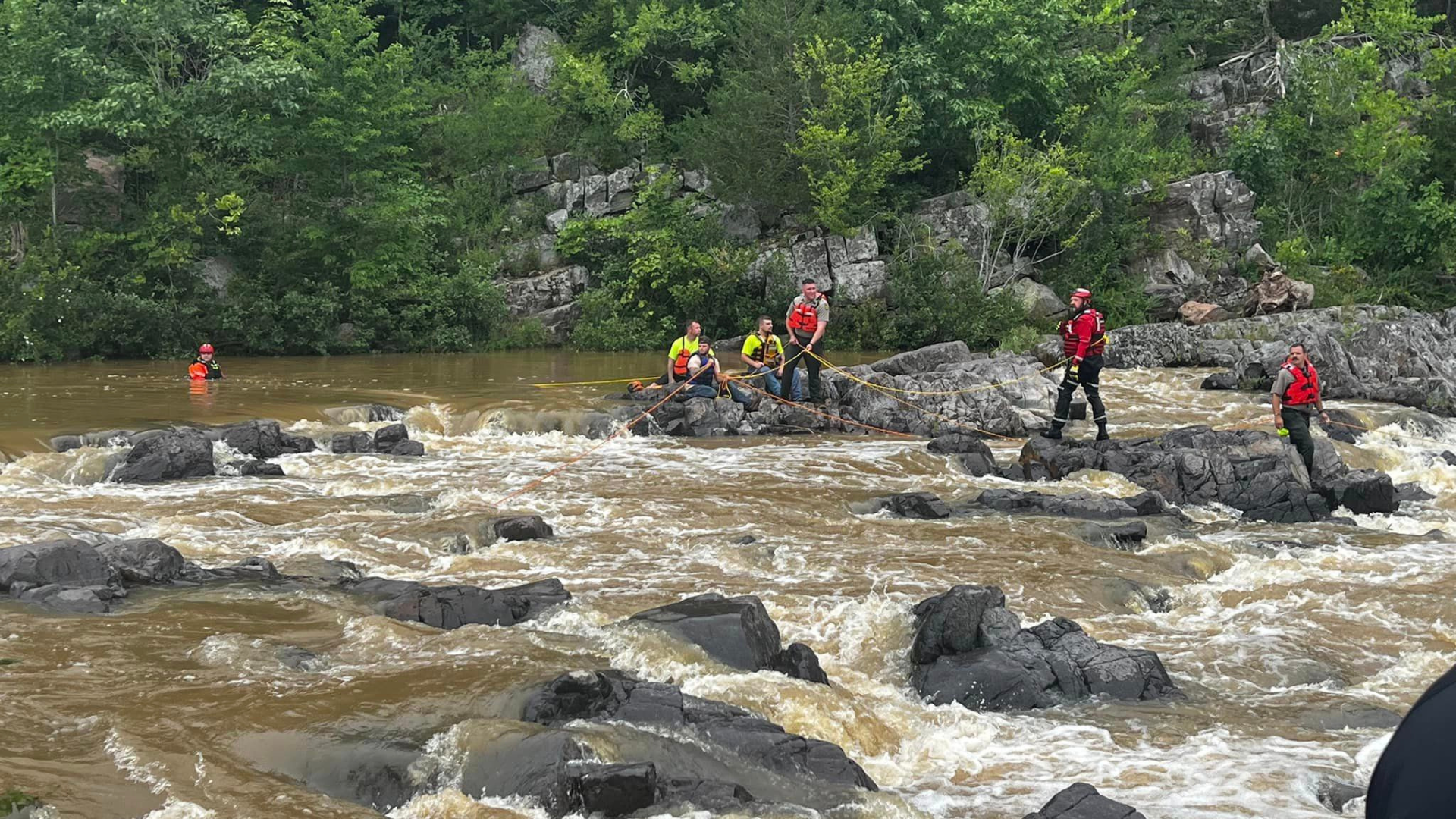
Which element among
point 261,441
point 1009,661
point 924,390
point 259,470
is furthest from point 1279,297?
point 1009,661

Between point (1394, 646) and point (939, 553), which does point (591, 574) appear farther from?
point (1394, 646)

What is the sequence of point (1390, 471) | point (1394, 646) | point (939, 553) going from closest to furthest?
point (1394, 646) → point (939, 553) → point (1390, 471)

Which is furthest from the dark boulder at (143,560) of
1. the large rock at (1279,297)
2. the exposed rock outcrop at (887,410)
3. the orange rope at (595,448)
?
the large rock at (1279,297)

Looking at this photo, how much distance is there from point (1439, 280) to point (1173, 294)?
248 inches

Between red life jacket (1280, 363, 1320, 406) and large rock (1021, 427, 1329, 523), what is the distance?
1.86 ft

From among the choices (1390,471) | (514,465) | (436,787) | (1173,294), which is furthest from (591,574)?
(1173,294)

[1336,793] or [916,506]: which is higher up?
[916,506]

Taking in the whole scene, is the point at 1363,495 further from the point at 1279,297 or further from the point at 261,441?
the point at 1279,297

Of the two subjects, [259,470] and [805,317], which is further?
[805,317]

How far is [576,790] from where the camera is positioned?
241 inches

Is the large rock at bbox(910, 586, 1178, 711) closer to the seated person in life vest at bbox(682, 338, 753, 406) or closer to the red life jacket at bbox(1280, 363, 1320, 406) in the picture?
the red life jacket at bbox(1280, 363, 1320, 406)

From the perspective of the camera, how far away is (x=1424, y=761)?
1310 mm

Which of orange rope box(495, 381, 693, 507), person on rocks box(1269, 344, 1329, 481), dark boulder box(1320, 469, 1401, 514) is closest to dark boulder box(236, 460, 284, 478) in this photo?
orange rope box(495, 381, 693, 507)

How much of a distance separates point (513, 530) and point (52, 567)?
4.04 metres
